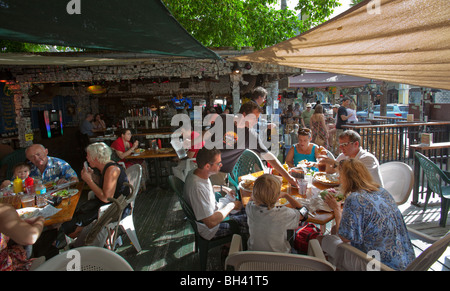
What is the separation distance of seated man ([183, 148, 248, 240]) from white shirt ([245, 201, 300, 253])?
0.52 m

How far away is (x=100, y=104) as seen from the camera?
11.5 meters

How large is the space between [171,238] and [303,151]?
244 centimetres

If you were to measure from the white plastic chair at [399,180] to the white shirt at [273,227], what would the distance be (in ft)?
6.42

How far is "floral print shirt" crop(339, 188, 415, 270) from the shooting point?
192 cm

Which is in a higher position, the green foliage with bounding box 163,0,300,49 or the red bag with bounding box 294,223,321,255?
the green foliage with bounding box 163,0,300,49

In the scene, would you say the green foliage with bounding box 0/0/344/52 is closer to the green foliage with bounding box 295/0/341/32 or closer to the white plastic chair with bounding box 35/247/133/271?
the green foliage with bounding box 295/0/341/32

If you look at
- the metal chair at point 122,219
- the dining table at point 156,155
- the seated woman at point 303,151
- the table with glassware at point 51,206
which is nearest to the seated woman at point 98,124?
the dining table at point 156,155

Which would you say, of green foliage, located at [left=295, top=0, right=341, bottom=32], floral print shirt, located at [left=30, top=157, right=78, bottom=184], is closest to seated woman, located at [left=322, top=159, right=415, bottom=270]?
floral print shirt, located at [left=30, top=157, right=78, bottom=184]

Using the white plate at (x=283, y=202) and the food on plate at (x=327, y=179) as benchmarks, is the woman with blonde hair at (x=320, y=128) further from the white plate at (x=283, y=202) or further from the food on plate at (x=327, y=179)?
the white plate at (x=283, y=202)

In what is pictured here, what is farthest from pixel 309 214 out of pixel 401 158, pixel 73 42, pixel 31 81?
pixel 31 81

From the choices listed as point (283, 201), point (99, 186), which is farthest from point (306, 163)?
point (99, 186)

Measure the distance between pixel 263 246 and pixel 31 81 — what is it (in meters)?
7.84

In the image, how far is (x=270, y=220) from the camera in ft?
6.86
